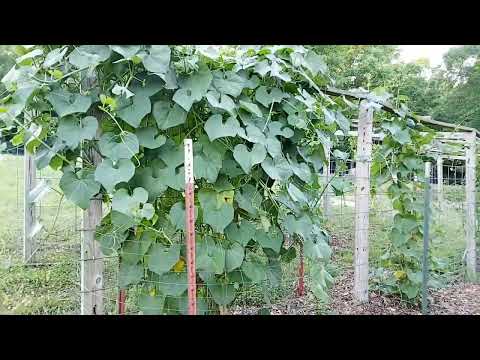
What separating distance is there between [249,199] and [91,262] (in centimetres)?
83

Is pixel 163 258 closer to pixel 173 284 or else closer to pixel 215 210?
pixel 173 284

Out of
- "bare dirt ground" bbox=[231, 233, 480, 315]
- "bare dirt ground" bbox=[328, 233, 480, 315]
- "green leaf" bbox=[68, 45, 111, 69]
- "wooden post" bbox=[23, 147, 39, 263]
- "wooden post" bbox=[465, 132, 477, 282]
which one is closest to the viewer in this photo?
"green leaf" bbox=[68, 45, 111, 69]

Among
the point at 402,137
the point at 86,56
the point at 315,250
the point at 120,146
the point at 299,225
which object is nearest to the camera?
the point at 86,56

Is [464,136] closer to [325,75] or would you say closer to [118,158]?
[325,75]

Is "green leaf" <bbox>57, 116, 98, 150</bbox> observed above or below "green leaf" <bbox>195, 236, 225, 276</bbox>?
above

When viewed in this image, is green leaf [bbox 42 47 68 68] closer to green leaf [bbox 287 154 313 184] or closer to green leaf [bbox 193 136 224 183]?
green leaf [bbox 193 136 224 183]

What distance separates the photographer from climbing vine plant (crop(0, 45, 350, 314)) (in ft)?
6.77

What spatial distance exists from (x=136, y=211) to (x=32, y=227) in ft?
8.44

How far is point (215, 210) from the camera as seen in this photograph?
2197mm

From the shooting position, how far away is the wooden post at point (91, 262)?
2.31m

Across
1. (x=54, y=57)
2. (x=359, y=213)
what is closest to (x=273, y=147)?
(x=54, y=57)

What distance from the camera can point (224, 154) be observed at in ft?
7.38

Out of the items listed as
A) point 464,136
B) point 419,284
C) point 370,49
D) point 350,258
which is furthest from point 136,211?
point 370,49

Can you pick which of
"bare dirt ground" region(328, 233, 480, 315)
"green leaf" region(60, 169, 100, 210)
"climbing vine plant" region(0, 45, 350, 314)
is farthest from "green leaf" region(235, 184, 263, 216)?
"bare dirt ground" region(328, 233, 480, 315)
